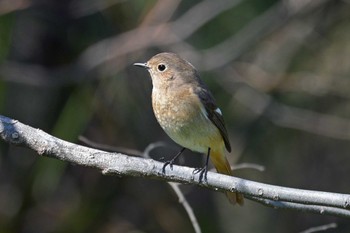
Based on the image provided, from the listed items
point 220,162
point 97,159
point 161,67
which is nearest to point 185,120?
point 220,162

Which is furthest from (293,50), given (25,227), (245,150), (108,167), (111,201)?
(108,167)

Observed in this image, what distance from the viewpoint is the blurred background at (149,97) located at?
6.07m

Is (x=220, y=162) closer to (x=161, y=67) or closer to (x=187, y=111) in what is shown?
(x=187, y=111)

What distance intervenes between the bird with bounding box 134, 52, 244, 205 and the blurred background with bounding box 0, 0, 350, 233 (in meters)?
1.00

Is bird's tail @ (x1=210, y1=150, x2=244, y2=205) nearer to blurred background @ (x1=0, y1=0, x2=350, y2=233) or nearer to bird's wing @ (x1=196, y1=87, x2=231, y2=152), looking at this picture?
bird's wing @ (x1=196, y1=87, x2=231, y2=152)

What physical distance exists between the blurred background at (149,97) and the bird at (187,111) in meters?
1.00

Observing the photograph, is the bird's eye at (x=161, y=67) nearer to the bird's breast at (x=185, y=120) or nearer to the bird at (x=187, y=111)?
the bird at (x=187, y=111)

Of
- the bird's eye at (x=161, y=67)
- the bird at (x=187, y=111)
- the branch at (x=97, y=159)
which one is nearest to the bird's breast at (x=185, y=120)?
the bird at (x=187, y=111)

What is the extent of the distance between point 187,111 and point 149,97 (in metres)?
1.89

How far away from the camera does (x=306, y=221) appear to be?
7.45 meters

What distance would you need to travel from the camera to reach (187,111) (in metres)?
4.71

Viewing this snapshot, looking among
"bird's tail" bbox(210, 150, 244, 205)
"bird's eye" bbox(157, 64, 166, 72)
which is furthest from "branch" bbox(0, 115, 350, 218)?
"bird's eye" bbox(157, 64, 166, 72)

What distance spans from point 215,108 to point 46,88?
1847 mm

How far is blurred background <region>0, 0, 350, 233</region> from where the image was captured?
607 cm
